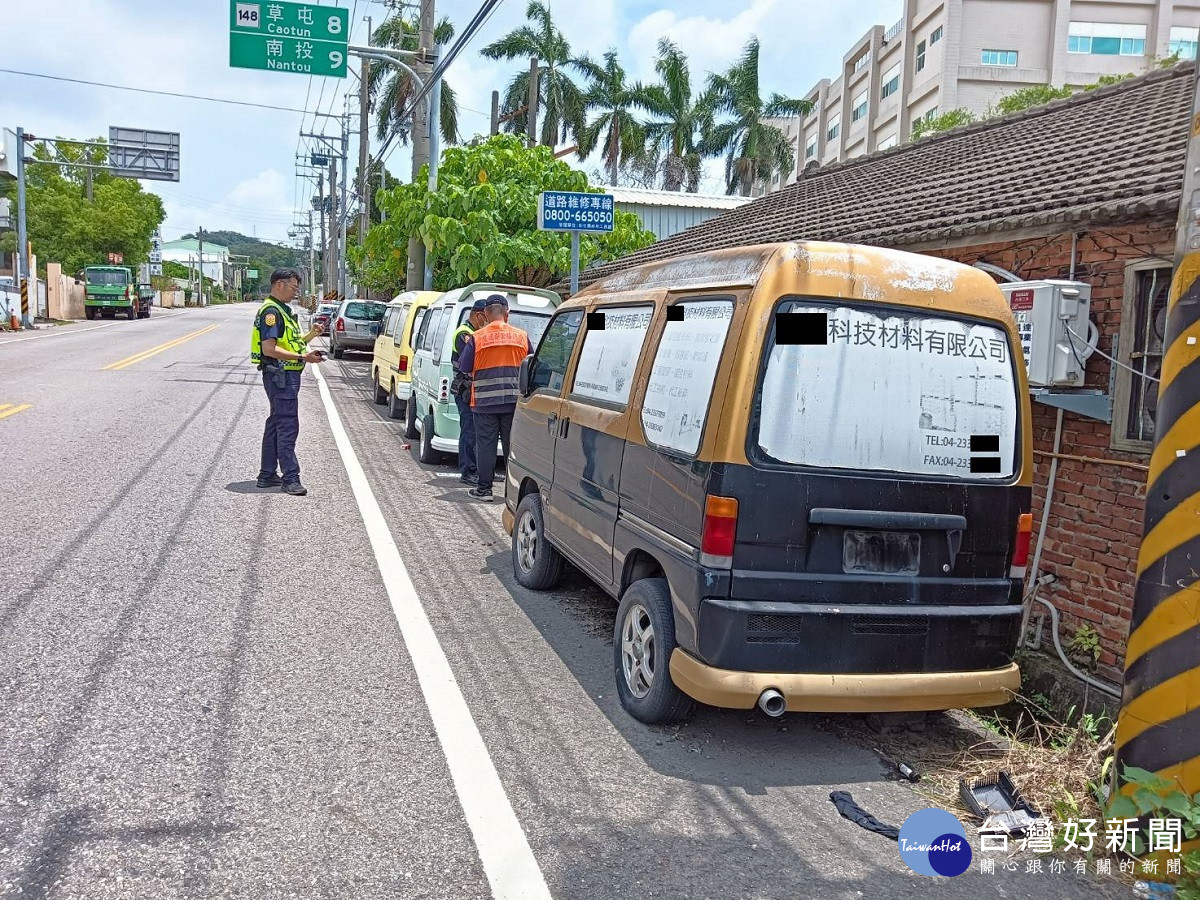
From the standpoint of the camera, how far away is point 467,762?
3.86m

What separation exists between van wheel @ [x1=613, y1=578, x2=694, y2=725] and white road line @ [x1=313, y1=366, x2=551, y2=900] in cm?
74

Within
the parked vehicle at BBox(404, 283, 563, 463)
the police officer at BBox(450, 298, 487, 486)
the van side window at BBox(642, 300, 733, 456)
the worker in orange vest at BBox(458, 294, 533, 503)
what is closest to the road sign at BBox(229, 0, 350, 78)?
the parked vehicle at BBox(404, 283, 563, 463)

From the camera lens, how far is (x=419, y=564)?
22.4 ft

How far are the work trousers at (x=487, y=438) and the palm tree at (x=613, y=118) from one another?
1455 inches

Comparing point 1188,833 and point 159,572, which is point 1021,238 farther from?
point 159,572

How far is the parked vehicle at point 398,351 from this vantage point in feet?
43.2

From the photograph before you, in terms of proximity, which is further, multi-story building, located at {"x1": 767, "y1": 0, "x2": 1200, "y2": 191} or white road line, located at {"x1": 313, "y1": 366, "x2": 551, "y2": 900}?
multi-story building, located at {"x1": 767, "y1": 0, "x2": 1200, "y2": 191}

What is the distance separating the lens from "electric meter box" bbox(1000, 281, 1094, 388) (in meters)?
5.85

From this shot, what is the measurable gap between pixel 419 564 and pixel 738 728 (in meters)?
3.00

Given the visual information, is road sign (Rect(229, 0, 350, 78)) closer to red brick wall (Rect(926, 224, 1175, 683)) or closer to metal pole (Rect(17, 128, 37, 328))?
red brick wall (Rect(926, 224, 1175, 683))

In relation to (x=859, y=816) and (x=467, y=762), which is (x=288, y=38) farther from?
(x=859, y=816)

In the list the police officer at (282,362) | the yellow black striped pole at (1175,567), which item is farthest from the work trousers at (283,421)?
the yellow black striped pole at (1175,567)

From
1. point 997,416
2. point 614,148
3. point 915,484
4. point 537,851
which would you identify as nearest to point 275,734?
point 537,851

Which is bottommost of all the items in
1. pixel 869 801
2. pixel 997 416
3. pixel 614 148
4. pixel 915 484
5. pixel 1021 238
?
pixel 869 801
